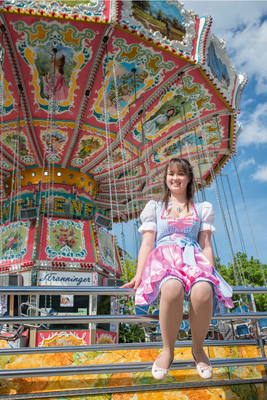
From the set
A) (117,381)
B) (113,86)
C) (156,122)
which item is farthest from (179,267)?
(156,122)

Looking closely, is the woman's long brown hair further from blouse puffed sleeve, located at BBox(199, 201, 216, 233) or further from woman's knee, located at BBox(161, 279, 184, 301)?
woman's knee, located at BBox(161, 279, 184, 301)

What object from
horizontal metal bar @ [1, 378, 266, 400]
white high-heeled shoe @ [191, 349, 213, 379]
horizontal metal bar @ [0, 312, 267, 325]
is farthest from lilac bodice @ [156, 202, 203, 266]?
horizontal metal bar @ [1, 378, 266, 400]

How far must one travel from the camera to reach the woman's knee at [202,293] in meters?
1.86

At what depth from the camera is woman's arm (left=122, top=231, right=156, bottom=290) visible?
7.23 feet

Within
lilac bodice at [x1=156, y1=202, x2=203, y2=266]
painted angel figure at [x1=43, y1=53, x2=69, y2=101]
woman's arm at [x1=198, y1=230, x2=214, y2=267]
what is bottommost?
woman's arm at [x1=198, y1=230, x2=214, y2=267]

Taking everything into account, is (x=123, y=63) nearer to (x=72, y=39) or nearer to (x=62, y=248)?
(x=72, y=39)

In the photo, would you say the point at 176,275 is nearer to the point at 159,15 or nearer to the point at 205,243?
the point at 205,243

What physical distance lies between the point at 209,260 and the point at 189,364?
0.66m

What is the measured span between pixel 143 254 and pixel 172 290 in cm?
51

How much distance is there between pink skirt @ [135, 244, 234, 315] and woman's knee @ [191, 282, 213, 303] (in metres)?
0.04

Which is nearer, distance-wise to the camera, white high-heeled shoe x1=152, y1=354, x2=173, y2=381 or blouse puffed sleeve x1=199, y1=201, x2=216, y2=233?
white high-heeled shoe x1=152, y1=354, x2=173, y2=381

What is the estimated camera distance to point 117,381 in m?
2.25

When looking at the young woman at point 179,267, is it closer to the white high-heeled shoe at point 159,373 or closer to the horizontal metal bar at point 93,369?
the white high-heeled shoe at point 159,373

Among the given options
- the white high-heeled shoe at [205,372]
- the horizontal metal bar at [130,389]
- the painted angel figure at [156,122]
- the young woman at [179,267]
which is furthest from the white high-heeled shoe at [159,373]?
the painted angel figure at [156,122]
